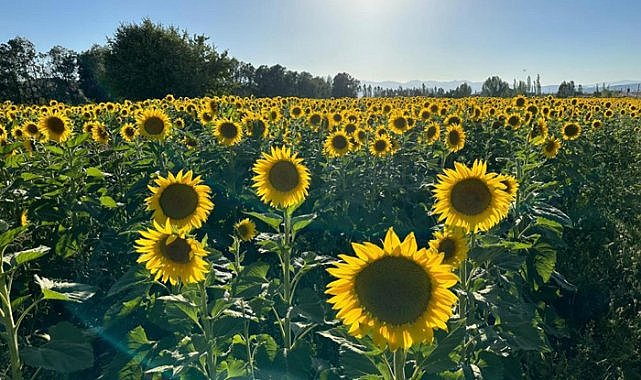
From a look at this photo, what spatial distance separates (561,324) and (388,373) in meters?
2.16

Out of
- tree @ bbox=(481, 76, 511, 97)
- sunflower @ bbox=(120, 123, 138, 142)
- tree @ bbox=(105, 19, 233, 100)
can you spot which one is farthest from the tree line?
sunflower @ bbox=(120, 123, 138, 142)

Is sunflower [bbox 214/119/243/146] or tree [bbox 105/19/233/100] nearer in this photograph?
sunflower [bbox 214/119/243/146]

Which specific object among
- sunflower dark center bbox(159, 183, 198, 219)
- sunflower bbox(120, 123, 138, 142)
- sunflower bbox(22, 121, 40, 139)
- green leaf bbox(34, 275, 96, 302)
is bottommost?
green leaf bbox(34, 275, 96, 302)

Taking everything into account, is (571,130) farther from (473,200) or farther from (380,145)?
(473,200)

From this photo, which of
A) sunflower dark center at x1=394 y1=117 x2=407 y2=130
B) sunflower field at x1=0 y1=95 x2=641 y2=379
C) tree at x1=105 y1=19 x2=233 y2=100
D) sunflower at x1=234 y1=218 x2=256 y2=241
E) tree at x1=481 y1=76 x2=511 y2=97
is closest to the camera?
sunflower field at x1=0 y1=95 x2=641 y2=379

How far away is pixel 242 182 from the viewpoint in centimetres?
654

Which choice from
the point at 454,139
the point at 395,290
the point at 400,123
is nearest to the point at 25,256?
the point at 395,290

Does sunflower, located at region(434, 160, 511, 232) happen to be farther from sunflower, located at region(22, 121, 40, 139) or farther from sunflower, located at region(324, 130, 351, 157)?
sunflower, located at region(22, 121, 40, 139)

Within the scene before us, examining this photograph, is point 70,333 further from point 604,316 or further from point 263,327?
point 604,316

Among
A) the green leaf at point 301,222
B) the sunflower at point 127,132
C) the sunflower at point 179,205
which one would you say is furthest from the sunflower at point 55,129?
the green leaf at point 301,222

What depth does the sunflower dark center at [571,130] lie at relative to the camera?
7504 millimetres

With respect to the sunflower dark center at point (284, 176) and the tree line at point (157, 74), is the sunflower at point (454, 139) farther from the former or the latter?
the tree line at point (157, 74)

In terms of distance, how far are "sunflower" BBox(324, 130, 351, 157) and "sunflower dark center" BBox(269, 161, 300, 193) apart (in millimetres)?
3206

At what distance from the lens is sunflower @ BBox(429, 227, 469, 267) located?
2447 millimetres
